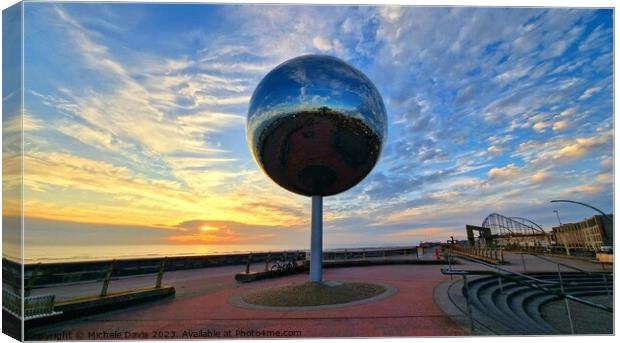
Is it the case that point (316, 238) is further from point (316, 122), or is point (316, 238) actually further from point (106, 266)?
point (106, 266)

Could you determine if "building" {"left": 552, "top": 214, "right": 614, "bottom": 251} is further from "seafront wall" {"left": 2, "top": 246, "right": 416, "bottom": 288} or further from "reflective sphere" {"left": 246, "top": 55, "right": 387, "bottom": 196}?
"reflective sphere" {"left": 246, "top": 55, "right": 387, "bottom": 196}

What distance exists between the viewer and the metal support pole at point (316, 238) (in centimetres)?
1005

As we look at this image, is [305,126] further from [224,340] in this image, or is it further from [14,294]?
[14,294]

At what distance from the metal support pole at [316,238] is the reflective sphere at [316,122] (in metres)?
0.89

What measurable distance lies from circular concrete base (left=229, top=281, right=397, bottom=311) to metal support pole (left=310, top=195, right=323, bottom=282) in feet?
1.10

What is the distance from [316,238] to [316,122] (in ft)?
→ 12.2

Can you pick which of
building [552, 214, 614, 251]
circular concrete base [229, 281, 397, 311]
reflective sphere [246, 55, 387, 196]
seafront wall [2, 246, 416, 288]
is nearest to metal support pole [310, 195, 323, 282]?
circular concrete base [229, 281, 397, 311]

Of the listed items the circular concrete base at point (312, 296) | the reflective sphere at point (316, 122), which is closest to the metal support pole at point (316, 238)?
the circular concrete base at point (312, 296)

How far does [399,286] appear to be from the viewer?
1065 cm

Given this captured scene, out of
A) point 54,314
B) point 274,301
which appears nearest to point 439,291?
point 274,301

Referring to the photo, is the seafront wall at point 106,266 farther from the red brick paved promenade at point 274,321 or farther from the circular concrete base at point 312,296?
the circular concrete base at point 312,296

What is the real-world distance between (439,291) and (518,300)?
8.10ft

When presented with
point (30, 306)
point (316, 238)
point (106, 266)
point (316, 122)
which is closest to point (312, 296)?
point (316, 238)

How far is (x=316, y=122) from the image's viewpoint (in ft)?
26.4
